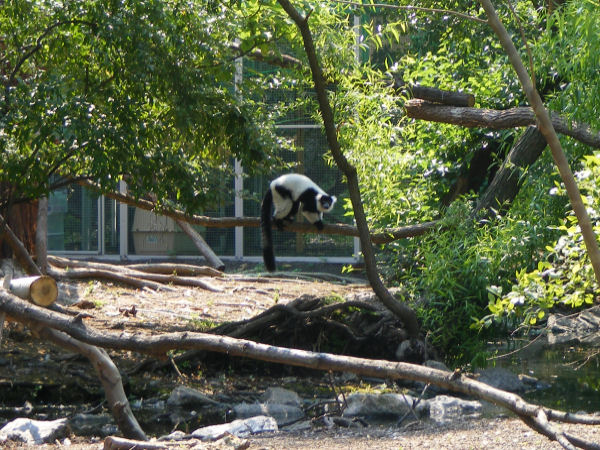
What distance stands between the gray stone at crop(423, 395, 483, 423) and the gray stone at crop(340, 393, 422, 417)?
24 centimetres

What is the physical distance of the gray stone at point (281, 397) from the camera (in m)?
7.41

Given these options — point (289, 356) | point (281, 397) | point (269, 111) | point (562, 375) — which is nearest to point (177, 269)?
point (269, 111)

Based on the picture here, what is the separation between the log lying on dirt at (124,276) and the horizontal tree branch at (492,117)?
6.49 meters

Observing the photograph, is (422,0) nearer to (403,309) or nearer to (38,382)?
(403,309)

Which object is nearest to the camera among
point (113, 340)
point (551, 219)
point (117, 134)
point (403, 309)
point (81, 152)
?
point (113, 340)

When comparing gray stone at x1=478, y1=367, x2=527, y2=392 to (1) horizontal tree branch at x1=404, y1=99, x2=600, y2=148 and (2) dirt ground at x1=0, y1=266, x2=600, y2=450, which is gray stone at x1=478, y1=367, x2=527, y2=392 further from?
(1) horizontal tree branch at x1=404, y1=99, x2=600, y2=148

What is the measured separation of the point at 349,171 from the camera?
23.5 feet

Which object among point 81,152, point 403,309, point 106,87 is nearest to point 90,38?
point 106,87

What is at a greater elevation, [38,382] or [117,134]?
[117,134]

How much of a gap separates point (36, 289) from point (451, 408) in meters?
4.00

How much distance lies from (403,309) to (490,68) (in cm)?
361

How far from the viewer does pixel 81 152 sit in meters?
6.82

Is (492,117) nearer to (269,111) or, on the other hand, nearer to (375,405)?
(375,405)

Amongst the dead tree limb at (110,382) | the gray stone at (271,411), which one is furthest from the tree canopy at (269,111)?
the gray stone at (271,411)
